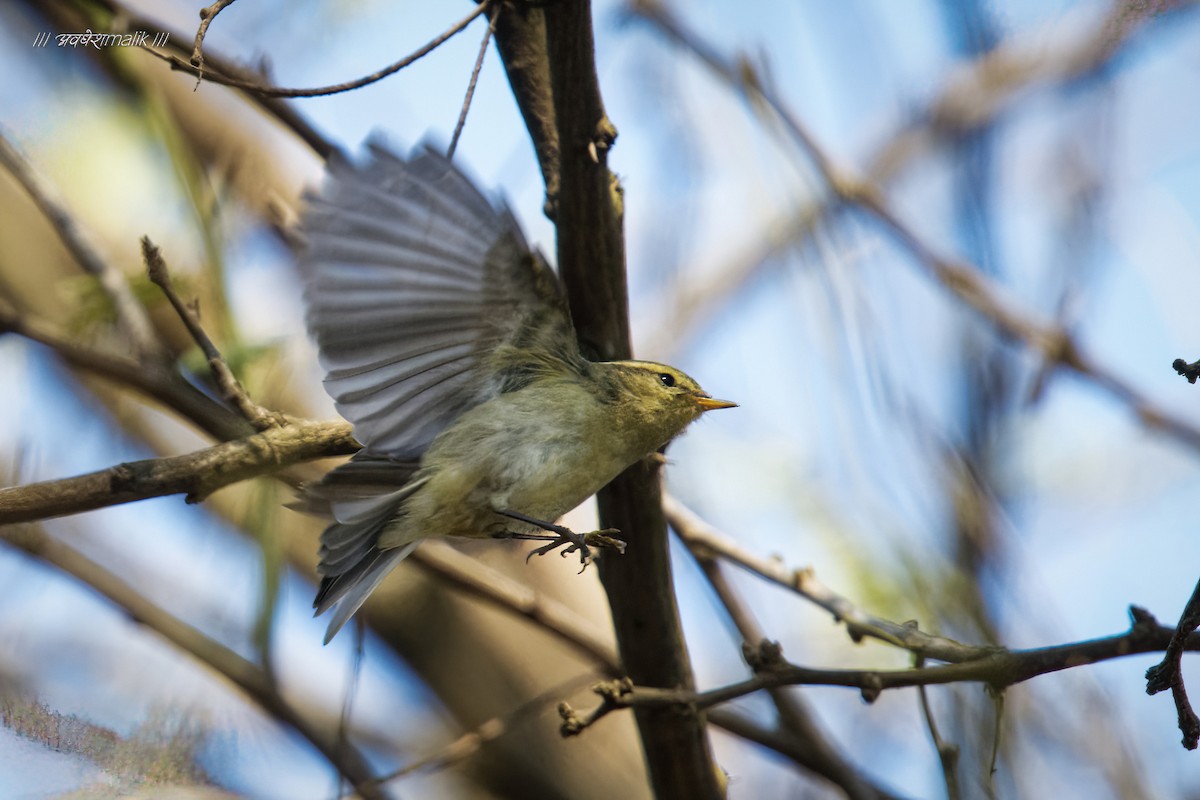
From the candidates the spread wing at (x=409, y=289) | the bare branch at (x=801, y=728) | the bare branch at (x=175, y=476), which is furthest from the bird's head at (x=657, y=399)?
the bare branch at (x=175, y=476)

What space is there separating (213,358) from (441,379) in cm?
45

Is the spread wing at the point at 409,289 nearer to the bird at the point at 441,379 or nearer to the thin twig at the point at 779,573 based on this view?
the bird at the point at 441,379

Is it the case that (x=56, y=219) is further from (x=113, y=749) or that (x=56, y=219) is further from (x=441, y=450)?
(x=113, y=749)

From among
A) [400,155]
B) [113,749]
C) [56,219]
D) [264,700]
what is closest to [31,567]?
[264,700]

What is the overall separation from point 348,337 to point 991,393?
1141mm

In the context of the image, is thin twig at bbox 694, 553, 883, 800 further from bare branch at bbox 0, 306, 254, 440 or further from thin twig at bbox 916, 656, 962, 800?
bare branch at bbox 0, 306, 254, 440

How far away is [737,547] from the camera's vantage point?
2754 millimetres

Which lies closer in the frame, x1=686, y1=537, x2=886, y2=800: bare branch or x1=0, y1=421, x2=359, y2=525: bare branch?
x1=0, y1=421, x2=359, y2=525: bare branch

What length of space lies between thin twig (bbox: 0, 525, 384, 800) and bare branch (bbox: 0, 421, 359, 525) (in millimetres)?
981

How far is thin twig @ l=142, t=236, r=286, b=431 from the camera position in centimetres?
195

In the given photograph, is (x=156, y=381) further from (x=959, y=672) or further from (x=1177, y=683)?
(x=1177, y=683)

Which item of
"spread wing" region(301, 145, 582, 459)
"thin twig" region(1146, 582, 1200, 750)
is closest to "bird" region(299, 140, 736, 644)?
"spread wing" region(301, 145, 582, 459)

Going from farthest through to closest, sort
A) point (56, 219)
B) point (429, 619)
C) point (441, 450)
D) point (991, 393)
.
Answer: point (429, 619) → point (56, 219) → point (441, 450) → point (991, 393)

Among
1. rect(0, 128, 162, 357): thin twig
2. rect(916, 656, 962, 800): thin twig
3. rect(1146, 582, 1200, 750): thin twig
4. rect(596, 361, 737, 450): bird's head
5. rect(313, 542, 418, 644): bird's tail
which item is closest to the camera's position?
rect(1146, 582, 1200, 750): thin twig
